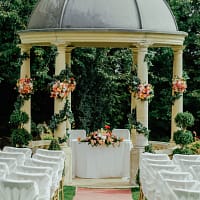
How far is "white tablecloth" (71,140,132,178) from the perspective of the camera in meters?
20.5

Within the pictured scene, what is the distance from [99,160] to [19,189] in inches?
346

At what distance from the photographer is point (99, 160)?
20.6 meters

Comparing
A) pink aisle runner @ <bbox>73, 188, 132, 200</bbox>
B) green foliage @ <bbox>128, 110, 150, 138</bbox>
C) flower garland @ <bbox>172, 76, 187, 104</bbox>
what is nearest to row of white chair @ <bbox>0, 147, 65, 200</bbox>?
pink aisle runner @ <bbox>73, 188, 132, 200</bbox>

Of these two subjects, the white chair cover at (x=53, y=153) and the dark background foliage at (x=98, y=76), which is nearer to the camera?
the white chair cover at (x=53, y=153)

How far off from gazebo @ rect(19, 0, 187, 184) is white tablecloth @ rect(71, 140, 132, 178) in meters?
1.21

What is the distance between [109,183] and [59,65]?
3.77 metres

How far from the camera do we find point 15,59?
94.1 feet

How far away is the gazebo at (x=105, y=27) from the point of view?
1953cm

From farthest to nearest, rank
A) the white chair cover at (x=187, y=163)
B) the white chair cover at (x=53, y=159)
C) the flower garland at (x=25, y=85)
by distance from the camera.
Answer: the flower garland at (x=25, y=85) < the white chair cover at (x=187, y=163) < the white chair cover at (x=53, y=159)

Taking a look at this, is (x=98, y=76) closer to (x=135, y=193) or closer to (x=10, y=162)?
(x=135, y=193)

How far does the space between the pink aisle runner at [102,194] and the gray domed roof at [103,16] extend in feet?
15.2

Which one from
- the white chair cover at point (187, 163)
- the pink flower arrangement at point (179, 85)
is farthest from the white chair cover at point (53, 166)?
the pink flower arrangement at point (179, 85)

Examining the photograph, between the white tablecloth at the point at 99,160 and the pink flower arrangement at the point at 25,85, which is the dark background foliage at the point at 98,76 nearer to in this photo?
the pink flower arrangement at the point at 25,85

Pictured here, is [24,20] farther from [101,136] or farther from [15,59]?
[101,136]
